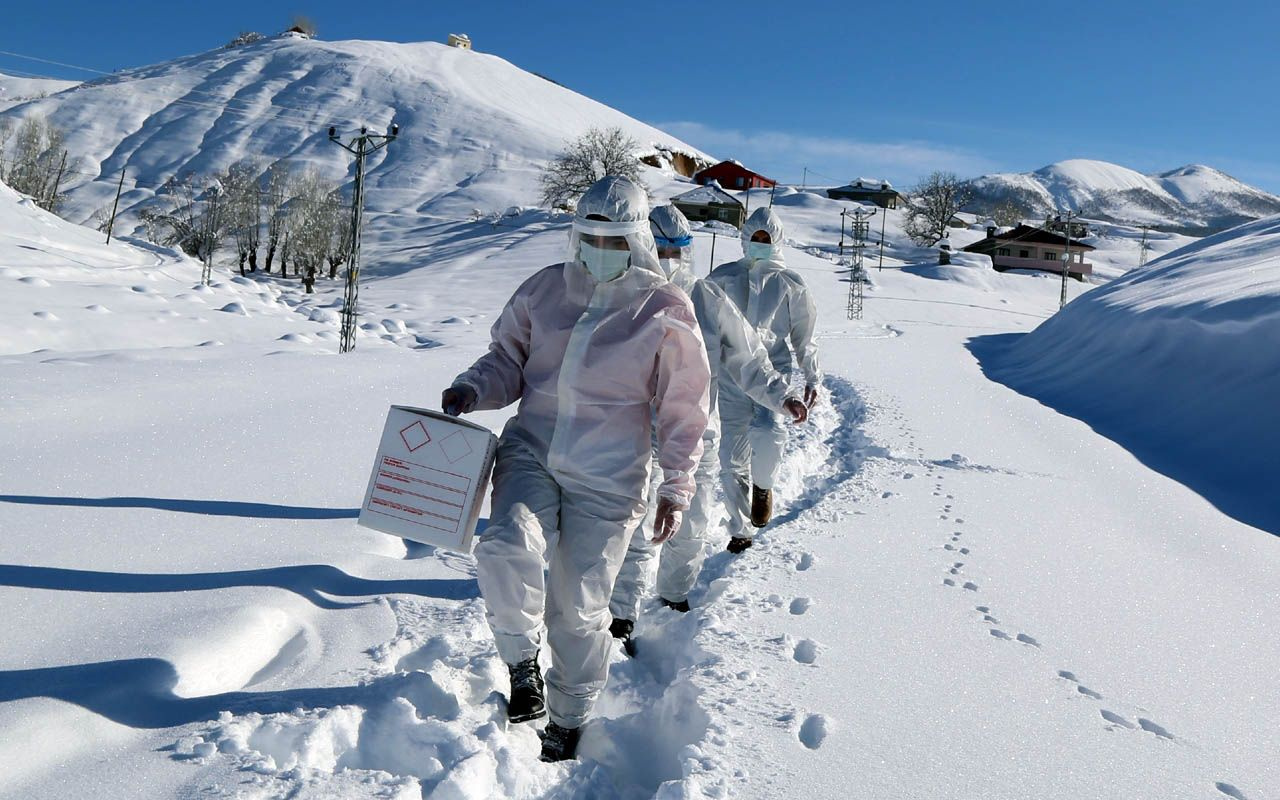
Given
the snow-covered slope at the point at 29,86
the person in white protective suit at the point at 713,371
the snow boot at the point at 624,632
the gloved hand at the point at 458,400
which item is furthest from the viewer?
the snow-covered slope at the point at 29,86

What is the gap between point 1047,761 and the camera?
264cm

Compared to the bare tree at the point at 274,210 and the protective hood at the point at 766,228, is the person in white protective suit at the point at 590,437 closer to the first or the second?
the protective hood at the point at 766,228

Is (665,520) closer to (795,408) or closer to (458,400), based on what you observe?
(458,400)

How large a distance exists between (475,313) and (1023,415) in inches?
906

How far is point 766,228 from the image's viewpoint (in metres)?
5.36

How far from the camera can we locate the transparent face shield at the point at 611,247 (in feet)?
9.37

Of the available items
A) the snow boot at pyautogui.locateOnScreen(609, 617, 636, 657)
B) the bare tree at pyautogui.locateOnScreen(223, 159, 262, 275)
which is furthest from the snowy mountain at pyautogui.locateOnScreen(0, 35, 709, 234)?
the snow boot at pyautogui.locateOnScreen(609, 617, 636, 657)

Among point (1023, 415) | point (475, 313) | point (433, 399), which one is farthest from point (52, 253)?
point (1023, 415)

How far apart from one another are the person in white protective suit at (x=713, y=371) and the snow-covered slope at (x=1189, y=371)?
4150 mm

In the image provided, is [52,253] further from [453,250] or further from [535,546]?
[535,546]

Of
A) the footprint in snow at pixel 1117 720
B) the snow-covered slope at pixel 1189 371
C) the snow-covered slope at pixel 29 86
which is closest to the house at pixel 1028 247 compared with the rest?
the snow-covered slope at pixel 1189 371

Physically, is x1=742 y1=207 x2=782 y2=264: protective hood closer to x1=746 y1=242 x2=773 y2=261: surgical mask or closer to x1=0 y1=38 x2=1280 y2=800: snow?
x1=746 y1=242 x2=773 y2=261: surgical mask

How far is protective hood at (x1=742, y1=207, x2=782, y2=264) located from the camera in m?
5.38

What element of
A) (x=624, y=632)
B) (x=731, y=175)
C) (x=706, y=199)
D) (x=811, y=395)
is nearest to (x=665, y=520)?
(x=624, y=632)
